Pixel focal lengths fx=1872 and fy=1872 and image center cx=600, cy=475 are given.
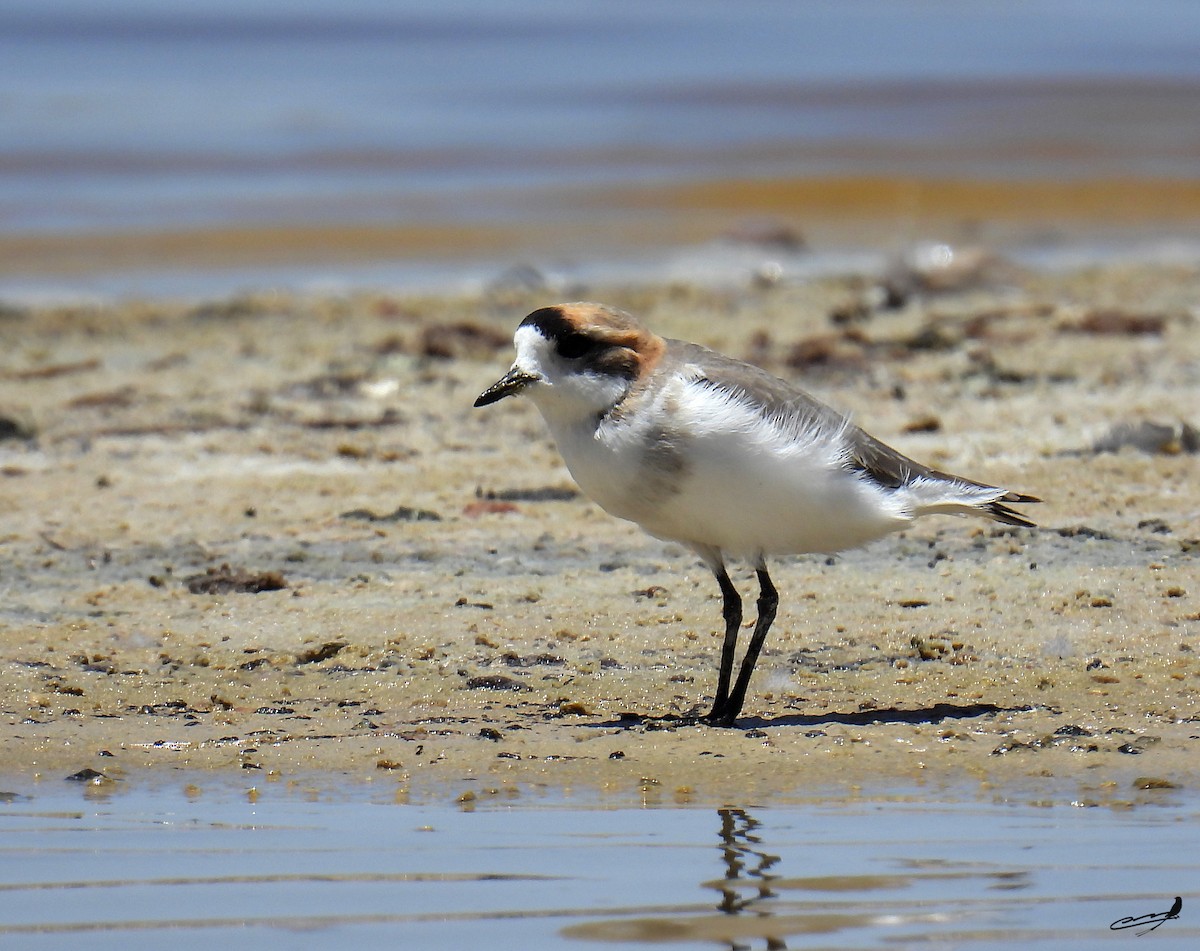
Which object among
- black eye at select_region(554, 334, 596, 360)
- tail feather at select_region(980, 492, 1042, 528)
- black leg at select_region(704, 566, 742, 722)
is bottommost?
black leg at select_region(704, 566, 742, 722)

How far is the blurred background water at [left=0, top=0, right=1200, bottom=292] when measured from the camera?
63.9ft

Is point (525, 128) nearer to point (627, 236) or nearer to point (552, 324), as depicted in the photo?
point (627, 236)

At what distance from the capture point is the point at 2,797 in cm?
461

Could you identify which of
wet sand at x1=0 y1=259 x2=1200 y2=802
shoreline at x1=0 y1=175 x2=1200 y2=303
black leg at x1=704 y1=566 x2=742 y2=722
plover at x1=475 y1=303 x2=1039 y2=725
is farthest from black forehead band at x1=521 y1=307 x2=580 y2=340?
shoreline at x1=0 y1=175 x2=1200 y2=303

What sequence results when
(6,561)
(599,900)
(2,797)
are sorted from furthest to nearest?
(6,561) → (2,797) → (599,900)

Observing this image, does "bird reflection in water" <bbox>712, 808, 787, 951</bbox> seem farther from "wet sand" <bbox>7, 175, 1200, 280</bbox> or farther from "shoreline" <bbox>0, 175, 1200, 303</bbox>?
"wet sand" <bbox>7, 175, 1200, 280</bbox>

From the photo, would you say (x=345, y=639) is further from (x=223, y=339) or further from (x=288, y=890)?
(x=223, y=339)

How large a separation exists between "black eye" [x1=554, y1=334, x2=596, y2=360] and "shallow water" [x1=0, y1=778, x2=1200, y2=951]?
3.98 ft

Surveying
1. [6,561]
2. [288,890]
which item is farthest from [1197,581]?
[6,561]

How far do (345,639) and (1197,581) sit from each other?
8.87ft

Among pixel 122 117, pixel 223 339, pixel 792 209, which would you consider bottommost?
pixel 223 339
